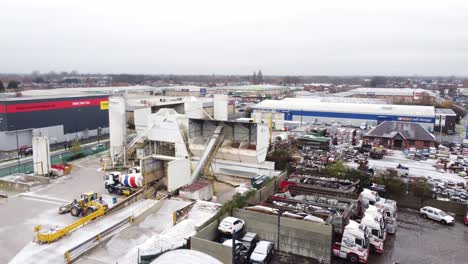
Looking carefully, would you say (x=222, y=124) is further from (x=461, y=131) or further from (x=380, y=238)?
(x=461, y=131)

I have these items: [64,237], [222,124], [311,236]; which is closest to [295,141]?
[222,124]

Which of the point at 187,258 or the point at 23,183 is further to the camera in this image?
the point at 23,183

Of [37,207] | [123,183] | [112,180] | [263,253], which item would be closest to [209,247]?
[263,253]

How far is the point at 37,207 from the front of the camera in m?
13.3

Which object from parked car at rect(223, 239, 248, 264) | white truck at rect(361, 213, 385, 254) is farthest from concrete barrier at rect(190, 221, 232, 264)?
white truck at rect(361, 213, 385, 254)

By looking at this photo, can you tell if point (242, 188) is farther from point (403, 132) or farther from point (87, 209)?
point (403, 132)

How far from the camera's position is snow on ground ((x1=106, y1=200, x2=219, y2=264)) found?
9562mm

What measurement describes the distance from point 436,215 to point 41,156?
16820 mm

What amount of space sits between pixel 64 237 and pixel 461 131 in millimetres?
35690

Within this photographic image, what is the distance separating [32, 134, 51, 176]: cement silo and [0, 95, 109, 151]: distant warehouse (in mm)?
8493

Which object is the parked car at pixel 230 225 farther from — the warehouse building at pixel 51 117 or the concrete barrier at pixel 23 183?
the warehouse building at pixel 51 117

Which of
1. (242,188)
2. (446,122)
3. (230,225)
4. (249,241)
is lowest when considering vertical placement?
(242,188)

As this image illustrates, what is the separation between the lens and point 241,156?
663 inches

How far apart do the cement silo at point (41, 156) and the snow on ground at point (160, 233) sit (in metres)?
7.28
